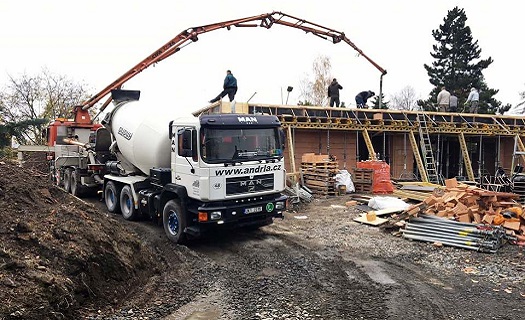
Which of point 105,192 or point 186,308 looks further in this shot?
point 105,192

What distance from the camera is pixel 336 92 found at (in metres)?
20.0

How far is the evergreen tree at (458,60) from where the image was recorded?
41.0m

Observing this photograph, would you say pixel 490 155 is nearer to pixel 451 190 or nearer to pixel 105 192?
pixel 451 190

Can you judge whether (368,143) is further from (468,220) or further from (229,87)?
(468,220)

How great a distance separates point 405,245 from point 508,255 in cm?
200

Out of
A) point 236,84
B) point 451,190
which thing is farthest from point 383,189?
point 236,84

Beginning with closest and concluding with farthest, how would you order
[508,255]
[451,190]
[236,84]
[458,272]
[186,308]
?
[186,308] < [458,272] < [508,255] < [451,190] < [236,84]

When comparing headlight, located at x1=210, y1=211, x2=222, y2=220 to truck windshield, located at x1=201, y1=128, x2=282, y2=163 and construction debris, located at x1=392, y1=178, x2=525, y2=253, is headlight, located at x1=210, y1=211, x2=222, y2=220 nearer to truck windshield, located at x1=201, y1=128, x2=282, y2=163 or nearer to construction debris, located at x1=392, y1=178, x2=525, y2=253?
truck windshield, located at x1=201, y1=128, x2=282, y2=163

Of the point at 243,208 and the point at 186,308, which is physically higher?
the point at 243,208

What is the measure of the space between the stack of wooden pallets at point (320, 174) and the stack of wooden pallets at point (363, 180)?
1136mm

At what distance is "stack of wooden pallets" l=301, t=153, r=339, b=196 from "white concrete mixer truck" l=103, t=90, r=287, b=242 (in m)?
6.44

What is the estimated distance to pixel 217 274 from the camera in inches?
288

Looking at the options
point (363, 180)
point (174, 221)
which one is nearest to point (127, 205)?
point (174, 221)

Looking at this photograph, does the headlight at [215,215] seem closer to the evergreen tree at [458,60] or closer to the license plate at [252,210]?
→ the license plate at [252,210]
